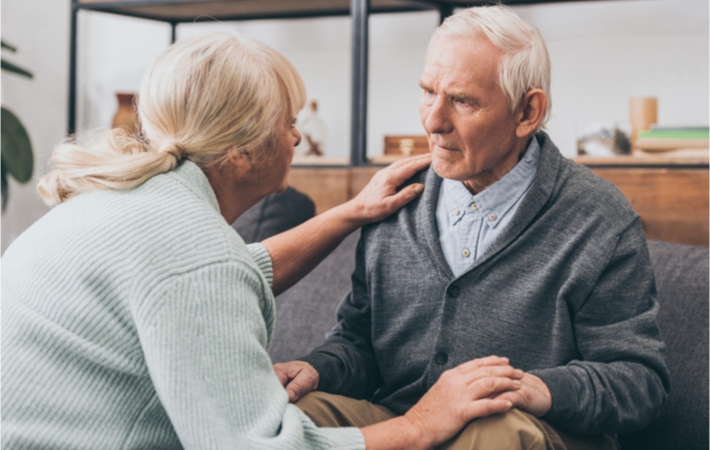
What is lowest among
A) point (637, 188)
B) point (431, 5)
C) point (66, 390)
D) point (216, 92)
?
point (66, 390)

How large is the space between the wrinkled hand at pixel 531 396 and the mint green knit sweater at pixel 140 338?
313mm

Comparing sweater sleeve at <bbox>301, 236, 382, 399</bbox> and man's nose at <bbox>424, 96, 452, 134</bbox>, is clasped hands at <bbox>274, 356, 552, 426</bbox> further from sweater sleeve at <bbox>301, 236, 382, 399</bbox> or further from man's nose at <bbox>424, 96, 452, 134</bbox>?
man's nose at <bbox>424, 96, 452, 134</bbox>

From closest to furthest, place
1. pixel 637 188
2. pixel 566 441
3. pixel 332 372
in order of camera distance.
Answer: pixel 566 441 → pixel 332 372 → pixel 637 188

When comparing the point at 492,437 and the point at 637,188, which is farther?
the point at 637,188

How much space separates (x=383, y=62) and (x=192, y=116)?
1.97 meters

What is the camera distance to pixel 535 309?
1435mm

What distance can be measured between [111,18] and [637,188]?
8.34 feet

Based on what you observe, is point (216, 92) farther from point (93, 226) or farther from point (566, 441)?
point (566, 441)

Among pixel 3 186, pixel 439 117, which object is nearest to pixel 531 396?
pixel 439 117

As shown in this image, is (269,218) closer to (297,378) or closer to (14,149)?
(297,378)

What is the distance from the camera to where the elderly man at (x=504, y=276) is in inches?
53.6

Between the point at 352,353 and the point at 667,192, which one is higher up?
the point at 667,192

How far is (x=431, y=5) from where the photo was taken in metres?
2.59

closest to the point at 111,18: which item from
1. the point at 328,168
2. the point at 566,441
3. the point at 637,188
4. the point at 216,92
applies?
the point at 328,168
